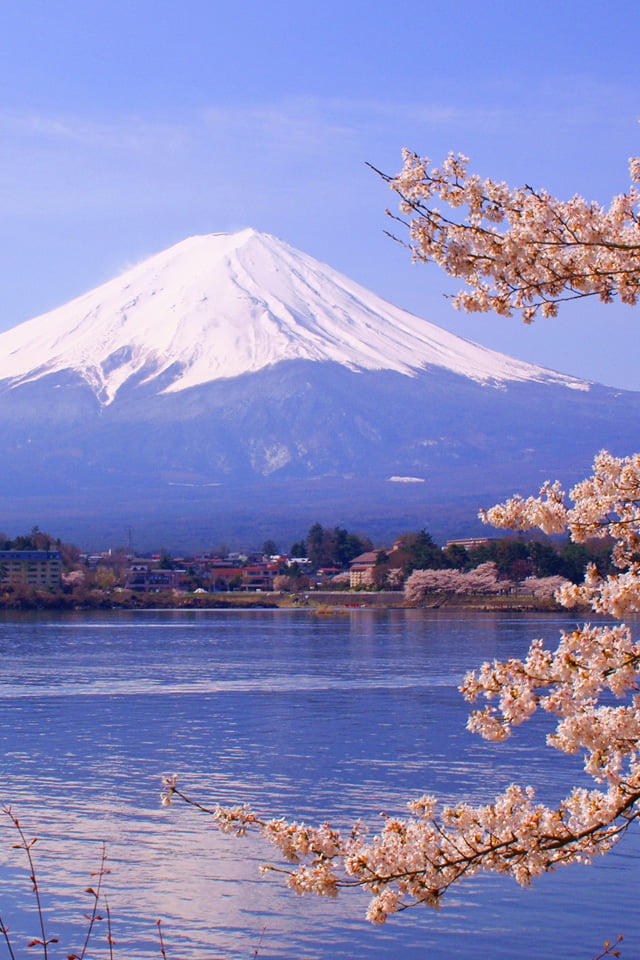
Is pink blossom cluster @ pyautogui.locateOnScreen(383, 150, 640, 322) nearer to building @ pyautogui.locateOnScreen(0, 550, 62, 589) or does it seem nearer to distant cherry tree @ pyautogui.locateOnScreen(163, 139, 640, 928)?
distant cherry tree @ pyautogui.locateOnScreen(163, 139, 640, 928)

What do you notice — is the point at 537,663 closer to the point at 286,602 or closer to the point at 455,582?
the point at 455,582

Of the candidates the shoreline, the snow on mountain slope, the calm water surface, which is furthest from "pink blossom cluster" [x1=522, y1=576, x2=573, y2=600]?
the snow on mountain slope

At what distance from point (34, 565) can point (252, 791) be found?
53947 mm

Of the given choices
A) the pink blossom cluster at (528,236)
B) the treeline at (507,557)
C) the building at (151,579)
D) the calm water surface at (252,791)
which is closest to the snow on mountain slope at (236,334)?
the building at (151,579)

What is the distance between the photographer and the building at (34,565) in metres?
60.9

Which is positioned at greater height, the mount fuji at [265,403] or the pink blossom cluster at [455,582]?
the mount fuji at [265,403]

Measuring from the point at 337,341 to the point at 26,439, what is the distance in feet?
137

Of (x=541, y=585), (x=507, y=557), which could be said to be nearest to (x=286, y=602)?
(x=507, y=557)

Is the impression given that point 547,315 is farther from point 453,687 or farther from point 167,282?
point 167,282

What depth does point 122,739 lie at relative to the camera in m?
12.8

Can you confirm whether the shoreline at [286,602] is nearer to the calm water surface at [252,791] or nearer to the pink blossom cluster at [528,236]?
the calm water surface at [252,791]

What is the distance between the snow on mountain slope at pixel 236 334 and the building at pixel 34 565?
316 ft

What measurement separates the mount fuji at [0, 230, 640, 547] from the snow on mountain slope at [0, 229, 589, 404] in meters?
0.20

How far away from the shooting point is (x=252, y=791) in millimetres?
9586
